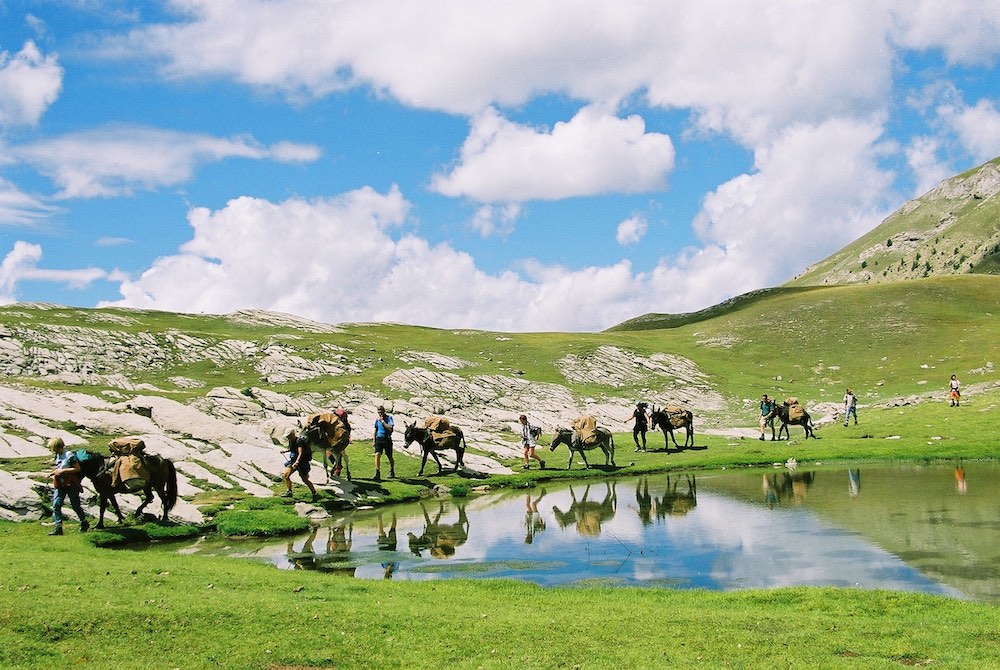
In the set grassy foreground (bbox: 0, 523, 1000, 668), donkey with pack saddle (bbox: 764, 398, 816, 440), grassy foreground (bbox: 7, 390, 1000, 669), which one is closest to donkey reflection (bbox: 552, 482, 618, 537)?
grassy foreground (bbox: 7, 390, 1000, 669)

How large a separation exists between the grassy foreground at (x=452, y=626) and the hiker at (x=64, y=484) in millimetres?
6621

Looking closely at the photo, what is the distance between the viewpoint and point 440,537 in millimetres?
28938

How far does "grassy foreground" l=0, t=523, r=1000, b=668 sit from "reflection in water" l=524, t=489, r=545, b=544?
9.55m

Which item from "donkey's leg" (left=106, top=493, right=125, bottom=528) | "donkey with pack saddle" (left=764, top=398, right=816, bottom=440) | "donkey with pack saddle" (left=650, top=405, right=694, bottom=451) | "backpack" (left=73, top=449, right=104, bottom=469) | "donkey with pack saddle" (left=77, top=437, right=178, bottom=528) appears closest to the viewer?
"backpack" (left=73, top=449, right=104, bottom=469)

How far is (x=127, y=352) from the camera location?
87.5m

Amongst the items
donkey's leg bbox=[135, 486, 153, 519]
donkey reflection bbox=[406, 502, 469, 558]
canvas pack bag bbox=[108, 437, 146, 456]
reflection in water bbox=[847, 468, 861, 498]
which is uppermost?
canvas pack bag bbox=[108, 437, 146, 456]

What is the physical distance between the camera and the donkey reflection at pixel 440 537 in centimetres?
2650

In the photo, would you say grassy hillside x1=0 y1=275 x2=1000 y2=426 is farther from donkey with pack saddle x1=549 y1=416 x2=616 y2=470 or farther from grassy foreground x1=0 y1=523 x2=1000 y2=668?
grassy foreground x1=0 y1=523 x2=1000 y2=668

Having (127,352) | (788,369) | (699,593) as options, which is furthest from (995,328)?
(127,352)

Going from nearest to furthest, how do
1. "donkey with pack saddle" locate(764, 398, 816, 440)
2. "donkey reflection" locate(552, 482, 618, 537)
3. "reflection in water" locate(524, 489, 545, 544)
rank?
"reflection in water" locate(524, 489, 545, 544) < "donkey reflection" locate(552, 482, 618, 537) < "donkey with pack saddle" locate(764, 398, 816, 440)

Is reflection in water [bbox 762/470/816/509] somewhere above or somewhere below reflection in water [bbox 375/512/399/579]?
above

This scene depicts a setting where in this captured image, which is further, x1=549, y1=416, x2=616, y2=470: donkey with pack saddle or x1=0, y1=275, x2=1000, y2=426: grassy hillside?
x1=0, y1=275, x2=1000, y2=426: grassy hillside

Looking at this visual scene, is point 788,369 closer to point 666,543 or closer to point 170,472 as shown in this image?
point 666,543

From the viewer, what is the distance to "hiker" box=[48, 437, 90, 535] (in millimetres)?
25547
